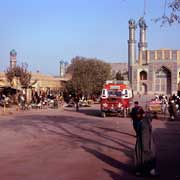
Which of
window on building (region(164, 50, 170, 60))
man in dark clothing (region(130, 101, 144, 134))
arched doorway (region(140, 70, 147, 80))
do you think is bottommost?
man in dark clothing (region(130, 101, 144, 134))

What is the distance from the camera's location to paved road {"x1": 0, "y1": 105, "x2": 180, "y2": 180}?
10352 mm

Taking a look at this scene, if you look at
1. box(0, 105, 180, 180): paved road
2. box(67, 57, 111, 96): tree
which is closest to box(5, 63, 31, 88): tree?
box(67, 57, 111, 96): tree

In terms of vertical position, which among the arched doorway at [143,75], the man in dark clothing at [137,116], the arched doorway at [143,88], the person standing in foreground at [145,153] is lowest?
the person standing in foreground at [145,153]

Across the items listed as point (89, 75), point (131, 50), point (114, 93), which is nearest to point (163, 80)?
point (131, 50)

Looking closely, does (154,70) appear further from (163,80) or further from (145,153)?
(145,153)

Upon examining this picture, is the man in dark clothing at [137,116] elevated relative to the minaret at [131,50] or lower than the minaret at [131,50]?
lower

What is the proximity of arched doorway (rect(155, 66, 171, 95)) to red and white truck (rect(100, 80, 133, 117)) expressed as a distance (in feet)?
209

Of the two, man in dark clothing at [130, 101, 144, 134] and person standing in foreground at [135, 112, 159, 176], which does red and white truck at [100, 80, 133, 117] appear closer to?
man in dark clothing at [130, 101, 144, 134]

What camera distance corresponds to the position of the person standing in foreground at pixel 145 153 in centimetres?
1019

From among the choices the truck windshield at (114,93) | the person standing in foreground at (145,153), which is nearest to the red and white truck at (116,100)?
the truck windshield at (114,93)

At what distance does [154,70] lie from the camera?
96.2 metres

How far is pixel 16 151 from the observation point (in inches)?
548

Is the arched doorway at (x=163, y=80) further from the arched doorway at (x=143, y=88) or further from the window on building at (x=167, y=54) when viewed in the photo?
the arched doorway at (x=143, y=88)

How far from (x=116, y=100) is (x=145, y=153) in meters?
21.3
